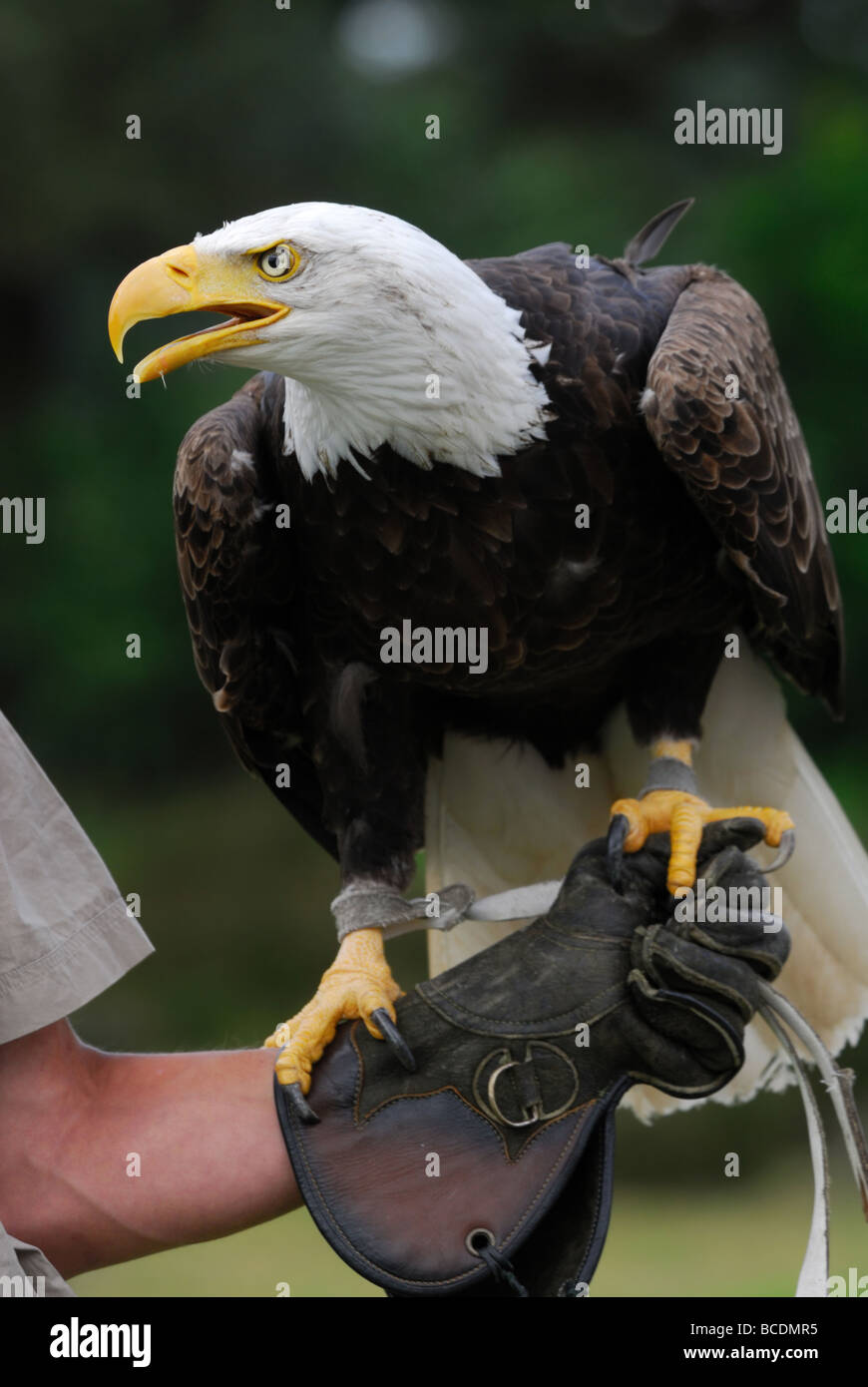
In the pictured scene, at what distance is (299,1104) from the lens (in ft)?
6.07

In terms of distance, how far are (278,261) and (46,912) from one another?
2.76ft

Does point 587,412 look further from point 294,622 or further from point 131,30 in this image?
point 131,30

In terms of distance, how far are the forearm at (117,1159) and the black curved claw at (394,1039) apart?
0.20 m

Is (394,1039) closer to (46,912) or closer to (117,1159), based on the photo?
(117,1159)

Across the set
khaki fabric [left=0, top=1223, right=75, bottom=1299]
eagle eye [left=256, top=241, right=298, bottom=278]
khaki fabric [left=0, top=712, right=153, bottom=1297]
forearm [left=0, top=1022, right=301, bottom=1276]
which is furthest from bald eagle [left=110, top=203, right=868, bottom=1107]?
khaki fabric [left=0, top=1223, right=75, bottom=1299]

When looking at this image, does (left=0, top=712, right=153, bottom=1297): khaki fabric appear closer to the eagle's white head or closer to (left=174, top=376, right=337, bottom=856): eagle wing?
the eagle's white head

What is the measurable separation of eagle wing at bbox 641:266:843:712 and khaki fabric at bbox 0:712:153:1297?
92 cm

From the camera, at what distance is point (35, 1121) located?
5.56 ft

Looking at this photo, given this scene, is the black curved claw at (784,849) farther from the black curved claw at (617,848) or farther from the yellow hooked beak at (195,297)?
the yellow hooked beak at (195,297)

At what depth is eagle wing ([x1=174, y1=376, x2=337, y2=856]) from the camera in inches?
87.5

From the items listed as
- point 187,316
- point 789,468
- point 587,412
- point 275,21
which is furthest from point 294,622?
point 275,21

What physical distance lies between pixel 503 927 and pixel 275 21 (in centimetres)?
351

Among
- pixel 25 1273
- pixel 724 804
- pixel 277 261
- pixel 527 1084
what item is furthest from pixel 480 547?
pixel 25 1273

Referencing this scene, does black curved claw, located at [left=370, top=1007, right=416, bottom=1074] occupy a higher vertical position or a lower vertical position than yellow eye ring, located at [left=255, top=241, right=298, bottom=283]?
lower
